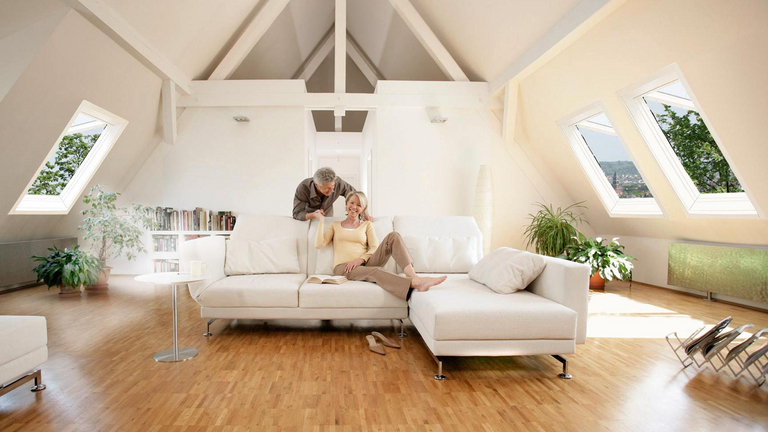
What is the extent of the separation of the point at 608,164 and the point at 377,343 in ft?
13.2

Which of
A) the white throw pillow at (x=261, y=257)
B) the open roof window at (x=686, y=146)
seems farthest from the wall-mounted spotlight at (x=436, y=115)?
the white throw pillow at (x=261, y=257)

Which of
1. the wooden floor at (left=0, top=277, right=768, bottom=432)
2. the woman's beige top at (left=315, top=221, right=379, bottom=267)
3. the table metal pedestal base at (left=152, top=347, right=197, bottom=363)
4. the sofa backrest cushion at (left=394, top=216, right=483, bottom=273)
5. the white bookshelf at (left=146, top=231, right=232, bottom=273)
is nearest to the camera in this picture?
the wooden floor at (left=0, top=277, right=768, bottom=432)

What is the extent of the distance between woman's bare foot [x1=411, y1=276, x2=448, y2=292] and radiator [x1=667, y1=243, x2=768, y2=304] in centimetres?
321

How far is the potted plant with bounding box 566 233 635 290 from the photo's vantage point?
485 centimetres

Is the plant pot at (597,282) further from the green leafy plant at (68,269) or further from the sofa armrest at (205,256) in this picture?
the green leafy plant at (68,269)

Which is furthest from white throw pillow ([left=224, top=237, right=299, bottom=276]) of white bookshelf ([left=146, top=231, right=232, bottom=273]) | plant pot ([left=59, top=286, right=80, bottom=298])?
white bookshelf ([left=146, top=231, right=232, bottom=273])

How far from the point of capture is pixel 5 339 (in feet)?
6.15

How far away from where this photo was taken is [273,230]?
3.70 meters

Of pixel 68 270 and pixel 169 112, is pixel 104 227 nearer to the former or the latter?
pixel 68 270

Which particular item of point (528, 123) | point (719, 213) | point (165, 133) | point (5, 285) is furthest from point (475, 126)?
point (5, 285)

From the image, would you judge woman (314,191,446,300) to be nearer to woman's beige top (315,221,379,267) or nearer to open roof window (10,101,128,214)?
woman's beige top (315,221,379,267)

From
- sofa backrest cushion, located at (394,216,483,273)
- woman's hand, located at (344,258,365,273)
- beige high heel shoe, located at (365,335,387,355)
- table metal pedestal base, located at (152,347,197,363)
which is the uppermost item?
sofa backrest cushion, located at (394,216,483,273)

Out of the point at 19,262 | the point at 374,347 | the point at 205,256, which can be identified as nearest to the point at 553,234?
A: the point at 374,347

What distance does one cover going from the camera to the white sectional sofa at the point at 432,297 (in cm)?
231
